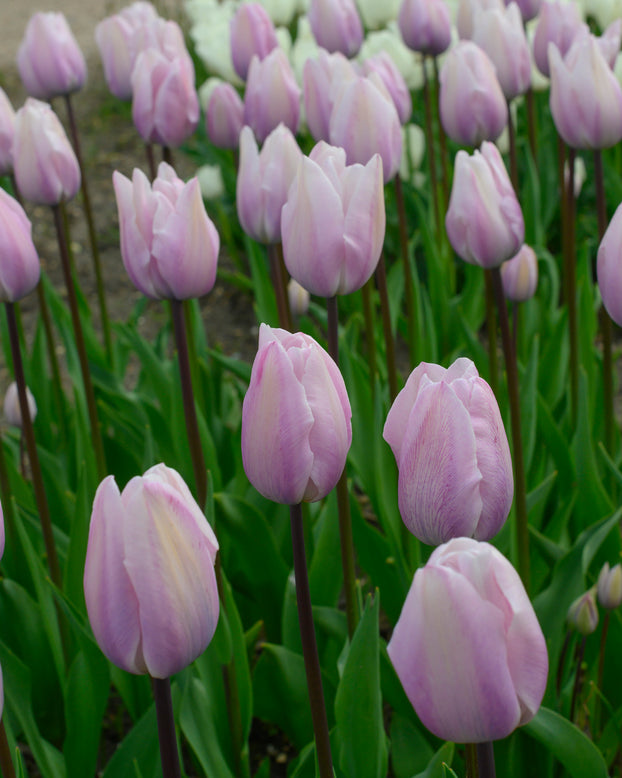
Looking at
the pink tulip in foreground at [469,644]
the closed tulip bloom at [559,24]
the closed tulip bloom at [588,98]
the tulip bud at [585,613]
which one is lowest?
the tulip bud at [585,613]

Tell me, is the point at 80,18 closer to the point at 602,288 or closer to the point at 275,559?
the point at 275,559

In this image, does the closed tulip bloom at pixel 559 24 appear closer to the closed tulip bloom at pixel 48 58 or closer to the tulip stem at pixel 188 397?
the closed tulip bloom at pixel 48 58

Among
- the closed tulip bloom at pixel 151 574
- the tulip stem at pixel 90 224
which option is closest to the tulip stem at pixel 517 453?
the closed tulip bloom at pixel 151 574

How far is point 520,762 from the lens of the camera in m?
1.55

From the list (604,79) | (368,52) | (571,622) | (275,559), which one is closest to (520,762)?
(571,622)

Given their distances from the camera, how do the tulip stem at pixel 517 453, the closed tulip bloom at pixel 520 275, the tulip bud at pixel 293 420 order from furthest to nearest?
the closed tulip bloom at pixel 520 275
the tulip stem at pixel 517 453
the tulip bud at pixel 293 420

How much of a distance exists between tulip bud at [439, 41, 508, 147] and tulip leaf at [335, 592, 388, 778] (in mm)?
1019

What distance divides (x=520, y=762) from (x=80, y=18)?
24.6 feet

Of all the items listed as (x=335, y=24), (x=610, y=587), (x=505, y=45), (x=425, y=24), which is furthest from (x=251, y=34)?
(x=610, y=587)

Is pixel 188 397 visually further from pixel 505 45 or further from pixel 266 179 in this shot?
pixel 505 45

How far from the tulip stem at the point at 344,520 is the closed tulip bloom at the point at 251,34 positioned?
1215 millimetres

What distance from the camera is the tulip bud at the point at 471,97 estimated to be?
1.87 metres

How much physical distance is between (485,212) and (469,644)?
92 centimetres

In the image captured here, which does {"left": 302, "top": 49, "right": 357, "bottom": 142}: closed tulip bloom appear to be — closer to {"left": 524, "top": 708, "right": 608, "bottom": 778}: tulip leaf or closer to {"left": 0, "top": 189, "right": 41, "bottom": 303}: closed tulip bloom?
{"left": 0, "top": 189, "right": 41, "bottom": 303}: closed tulip bloom
